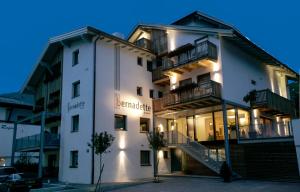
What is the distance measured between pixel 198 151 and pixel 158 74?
27.9 ft

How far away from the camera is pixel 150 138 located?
2383cm

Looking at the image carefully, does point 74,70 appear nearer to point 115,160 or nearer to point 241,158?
point 115,160

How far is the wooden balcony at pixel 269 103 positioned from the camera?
25281mm

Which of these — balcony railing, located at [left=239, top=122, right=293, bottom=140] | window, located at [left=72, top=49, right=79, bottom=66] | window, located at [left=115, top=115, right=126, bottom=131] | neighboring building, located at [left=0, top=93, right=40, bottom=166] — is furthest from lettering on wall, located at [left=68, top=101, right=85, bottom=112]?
balcony railing, located at [left=239, top=122, right=293, bottom=140]

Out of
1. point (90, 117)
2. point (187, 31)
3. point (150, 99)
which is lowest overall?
point (90, 117)

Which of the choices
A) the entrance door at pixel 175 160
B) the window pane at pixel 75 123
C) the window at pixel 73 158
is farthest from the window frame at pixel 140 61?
the window at pixel 73 158

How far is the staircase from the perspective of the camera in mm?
22812

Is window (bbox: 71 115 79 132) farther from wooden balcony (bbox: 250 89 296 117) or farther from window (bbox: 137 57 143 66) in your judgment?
wooden balcony (bbox: 250 89 296 117)

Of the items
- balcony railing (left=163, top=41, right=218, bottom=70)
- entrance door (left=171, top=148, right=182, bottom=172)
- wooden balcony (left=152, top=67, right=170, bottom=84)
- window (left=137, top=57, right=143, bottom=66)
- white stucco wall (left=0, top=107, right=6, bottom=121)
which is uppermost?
window (left=137, top=57, right=143, bottom=66)

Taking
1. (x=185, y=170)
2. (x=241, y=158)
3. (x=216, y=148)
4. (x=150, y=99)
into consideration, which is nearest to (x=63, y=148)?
(x=150, y=99)

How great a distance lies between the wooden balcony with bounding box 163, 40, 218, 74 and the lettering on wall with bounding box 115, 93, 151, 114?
379cm

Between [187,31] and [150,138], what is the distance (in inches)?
394

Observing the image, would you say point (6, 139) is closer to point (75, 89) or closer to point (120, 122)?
point (75, 89)

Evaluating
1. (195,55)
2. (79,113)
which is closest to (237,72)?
(195,55)
